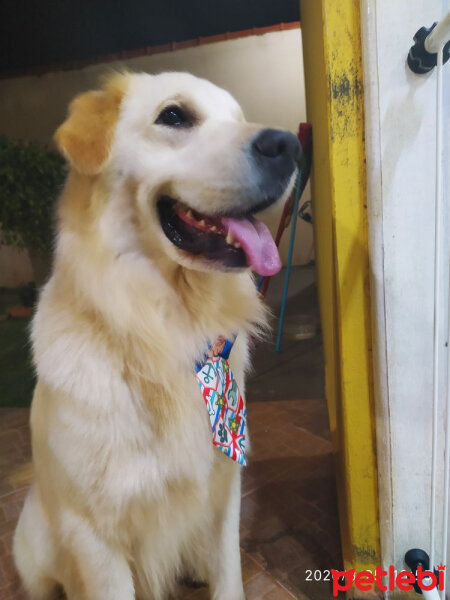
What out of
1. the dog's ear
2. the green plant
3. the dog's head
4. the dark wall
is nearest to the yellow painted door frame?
the dog's head

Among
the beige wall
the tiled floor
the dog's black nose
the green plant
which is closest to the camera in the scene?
the dog's black nose

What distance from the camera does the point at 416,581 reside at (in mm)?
1088

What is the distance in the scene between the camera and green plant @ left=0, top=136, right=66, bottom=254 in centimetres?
302

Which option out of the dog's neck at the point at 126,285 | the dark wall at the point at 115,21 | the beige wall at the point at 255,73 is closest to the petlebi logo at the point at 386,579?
the dog's neck at the point at 126,285

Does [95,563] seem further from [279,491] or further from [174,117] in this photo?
[174,117]

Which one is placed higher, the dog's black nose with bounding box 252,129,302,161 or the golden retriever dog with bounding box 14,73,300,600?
the dog's black nose with bounding box 252,129,302,161

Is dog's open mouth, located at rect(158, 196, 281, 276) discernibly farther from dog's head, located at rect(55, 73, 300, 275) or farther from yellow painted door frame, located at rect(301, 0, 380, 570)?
yellow painted door frame, located at rect(301, 0, 380, 570)

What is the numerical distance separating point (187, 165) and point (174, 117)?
0.15 metres

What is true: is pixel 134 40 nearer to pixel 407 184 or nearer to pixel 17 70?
pixel 17 70

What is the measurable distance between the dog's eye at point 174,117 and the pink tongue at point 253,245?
10.1 inches

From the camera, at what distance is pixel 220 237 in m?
0.95

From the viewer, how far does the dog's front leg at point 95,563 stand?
40.2 inches

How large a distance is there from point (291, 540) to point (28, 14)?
19.3ft

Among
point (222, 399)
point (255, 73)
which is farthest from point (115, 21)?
point (222, 399)
